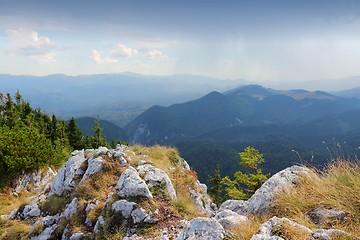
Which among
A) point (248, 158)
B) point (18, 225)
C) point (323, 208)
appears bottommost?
point (248, 158)

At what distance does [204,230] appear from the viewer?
23.8 feet

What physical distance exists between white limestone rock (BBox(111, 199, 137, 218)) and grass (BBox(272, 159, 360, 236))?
571 cm

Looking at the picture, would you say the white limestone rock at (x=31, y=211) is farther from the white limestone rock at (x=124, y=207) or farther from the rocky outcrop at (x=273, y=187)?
the rocky outcrop at (x=273, y=187)

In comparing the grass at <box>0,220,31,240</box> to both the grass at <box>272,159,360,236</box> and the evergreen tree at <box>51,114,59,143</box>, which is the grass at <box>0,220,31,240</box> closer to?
the grass at <box>272,159,360,236</box>

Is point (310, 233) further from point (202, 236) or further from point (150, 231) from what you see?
point (150, 231)

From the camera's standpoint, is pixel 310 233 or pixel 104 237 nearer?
pixel 310 233

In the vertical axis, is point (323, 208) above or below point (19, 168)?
above

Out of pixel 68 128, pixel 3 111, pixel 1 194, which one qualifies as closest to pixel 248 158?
pixel 1 194

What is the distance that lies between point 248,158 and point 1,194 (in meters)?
30.1

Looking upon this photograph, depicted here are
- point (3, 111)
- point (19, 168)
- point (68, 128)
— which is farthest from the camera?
point (68, 128)

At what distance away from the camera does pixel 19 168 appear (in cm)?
2170

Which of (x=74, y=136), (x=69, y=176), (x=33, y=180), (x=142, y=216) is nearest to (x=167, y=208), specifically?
(x=142, y=216)

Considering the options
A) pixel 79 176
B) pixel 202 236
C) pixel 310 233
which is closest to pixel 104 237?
pixel 202 236

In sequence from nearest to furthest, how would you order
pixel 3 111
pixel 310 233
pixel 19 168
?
pixel 310 233 < pixel 19 168 < pixel 3 111
